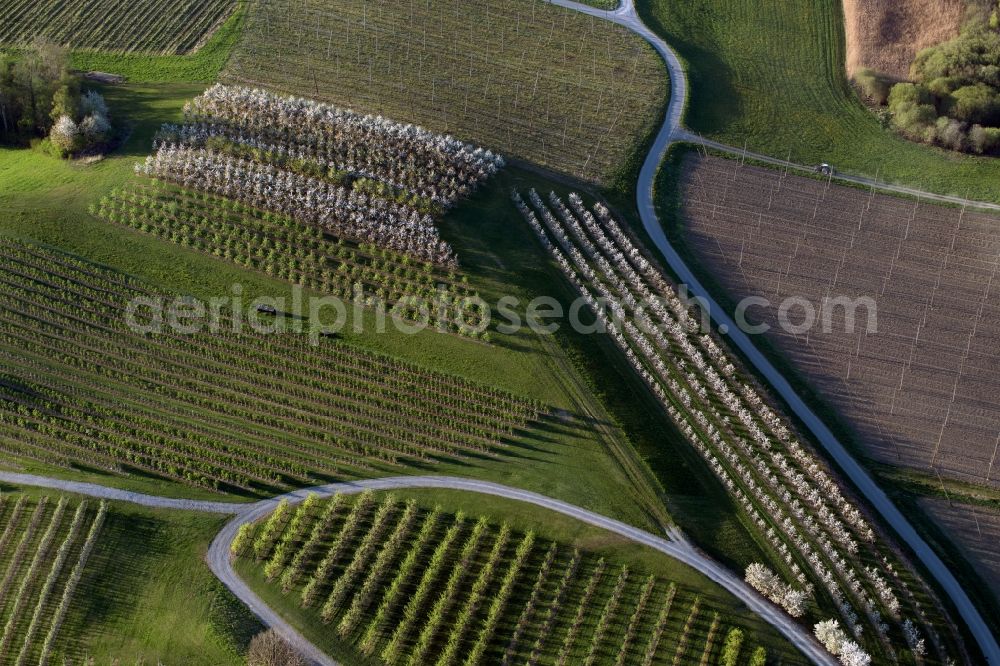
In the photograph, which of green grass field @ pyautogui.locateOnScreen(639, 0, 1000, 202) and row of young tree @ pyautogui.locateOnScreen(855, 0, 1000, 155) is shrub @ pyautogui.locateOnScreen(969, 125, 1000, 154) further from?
green grass field @ pyautogui.locateOnScreen(639, 0, 1000, 202)

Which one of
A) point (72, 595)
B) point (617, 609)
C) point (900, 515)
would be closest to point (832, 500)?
point (900, 515)

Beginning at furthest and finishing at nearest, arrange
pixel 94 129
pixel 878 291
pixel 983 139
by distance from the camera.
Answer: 1. pixel 983 139
2. pixel 94 129
3. pixel 878 291

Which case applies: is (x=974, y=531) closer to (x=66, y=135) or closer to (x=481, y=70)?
(x=481, y=70)

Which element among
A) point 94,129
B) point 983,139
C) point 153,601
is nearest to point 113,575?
point 153,601

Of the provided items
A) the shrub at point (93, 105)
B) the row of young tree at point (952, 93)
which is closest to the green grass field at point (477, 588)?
the shrub at point (93, 105)

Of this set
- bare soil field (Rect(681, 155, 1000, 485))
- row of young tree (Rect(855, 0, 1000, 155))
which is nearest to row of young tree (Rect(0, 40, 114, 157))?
bare soil field (Rect(681, 155, 1000, 485))

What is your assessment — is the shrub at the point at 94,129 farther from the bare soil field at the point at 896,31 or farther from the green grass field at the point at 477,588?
the bare soil field at the point at 896,31
